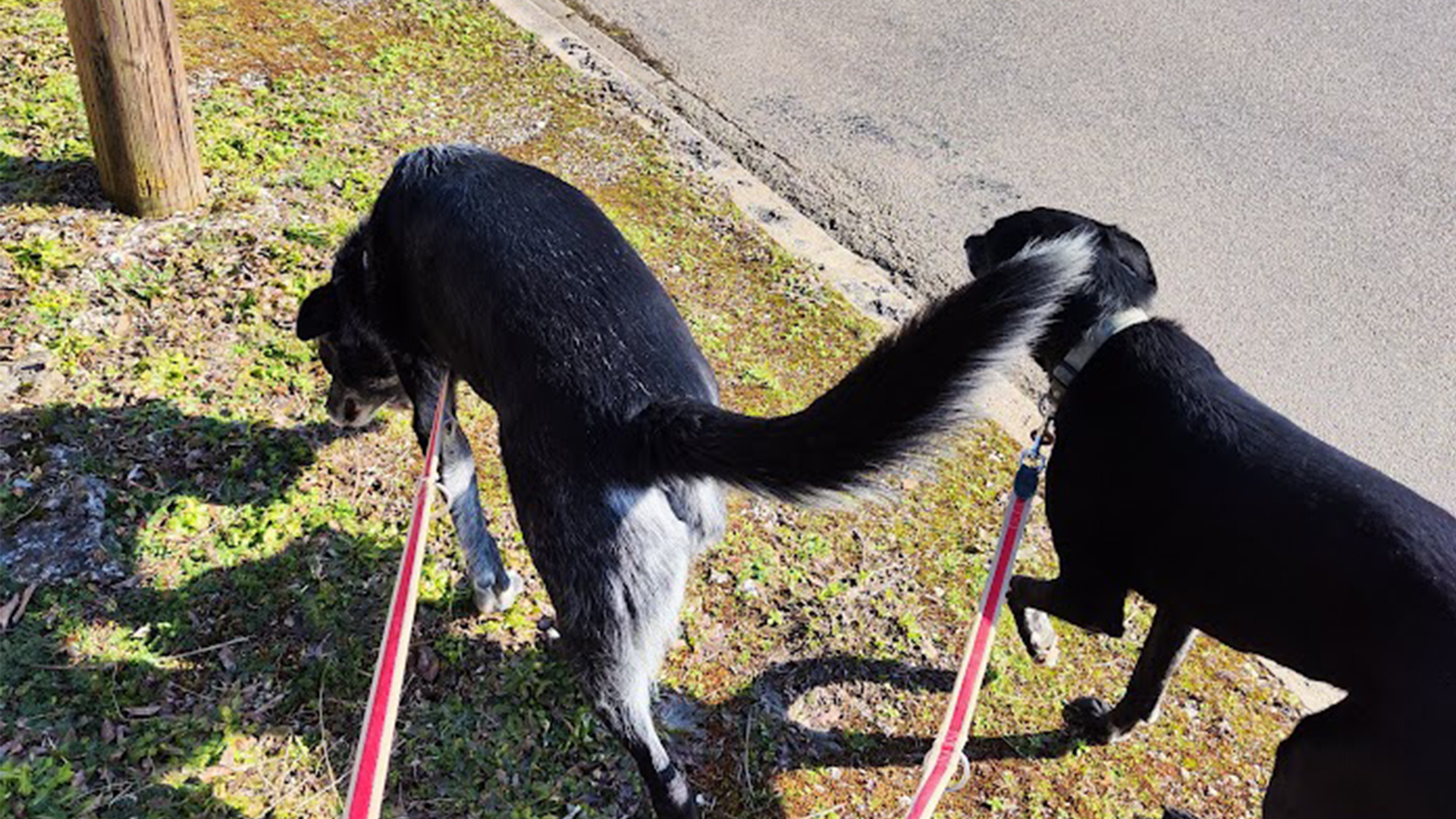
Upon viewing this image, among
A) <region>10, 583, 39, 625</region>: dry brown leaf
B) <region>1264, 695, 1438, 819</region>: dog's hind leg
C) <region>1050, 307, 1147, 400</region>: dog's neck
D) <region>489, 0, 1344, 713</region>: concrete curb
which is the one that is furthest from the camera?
<region>489, 0, 1344, 713</region>: concrete curb

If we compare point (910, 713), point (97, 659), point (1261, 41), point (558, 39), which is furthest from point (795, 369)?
point (1261, 41)

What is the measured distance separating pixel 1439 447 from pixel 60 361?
17.4ft

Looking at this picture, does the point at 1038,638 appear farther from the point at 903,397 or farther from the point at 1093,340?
the point at 903,397

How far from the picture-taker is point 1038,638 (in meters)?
3.30

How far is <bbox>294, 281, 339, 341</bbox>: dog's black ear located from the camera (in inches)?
127

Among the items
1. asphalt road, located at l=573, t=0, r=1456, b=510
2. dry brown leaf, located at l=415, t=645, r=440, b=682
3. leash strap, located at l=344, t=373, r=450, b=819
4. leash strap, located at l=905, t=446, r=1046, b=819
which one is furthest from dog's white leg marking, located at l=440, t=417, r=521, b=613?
asphalt road, located at l=573, t=0, r=1456, b=510

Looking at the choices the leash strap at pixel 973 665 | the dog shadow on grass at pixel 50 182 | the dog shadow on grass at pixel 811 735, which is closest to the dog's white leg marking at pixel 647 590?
the dog shadow on grass at pixel 811 735

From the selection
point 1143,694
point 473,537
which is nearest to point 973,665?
point 1143,694

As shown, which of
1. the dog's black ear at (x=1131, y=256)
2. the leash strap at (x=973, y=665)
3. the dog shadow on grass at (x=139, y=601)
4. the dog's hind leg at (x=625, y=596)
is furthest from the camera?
the dog's black ear at (x=1131, y=256)

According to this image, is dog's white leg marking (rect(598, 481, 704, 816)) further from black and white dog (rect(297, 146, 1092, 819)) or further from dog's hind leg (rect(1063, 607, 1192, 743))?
dog's hind leg (rect(1063, 607, 1192, 743))

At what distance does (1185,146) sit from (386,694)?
5483 millimetres

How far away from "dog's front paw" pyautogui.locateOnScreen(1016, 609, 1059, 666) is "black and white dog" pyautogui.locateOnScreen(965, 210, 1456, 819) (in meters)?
0.15

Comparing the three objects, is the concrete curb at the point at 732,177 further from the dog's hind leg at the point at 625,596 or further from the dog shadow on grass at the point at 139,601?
the dog shadow on grass at the point at 139,601

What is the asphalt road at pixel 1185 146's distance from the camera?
4859 millimetres
